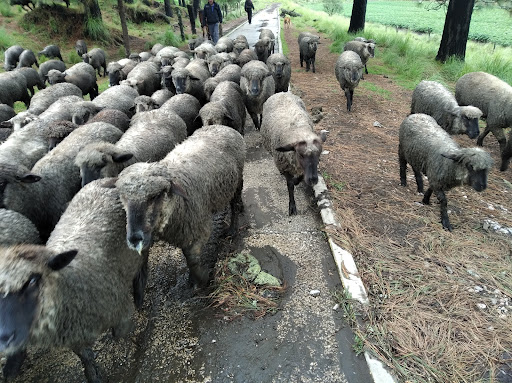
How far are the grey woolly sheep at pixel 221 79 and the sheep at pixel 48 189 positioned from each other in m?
4.03

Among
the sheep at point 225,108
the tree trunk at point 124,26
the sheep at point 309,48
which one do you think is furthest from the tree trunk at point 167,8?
the sheep at point 225,108

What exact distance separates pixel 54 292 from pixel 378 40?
1922 cm

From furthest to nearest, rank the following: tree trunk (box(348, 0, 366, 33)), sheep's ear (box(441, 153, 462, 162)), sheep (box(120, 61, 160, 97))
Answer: tree trunk (box(348, 0, 366, 33))
sheep (box(120, 61, 160, 97))
sheep's ear (box(441, 153, 462, 162))

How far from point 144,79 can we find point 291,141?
6.32 meters

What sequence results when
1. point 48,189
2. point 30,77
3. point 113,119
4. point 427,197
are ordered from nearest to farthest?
point 48,189 < point 427,197 < point 113,119 < point 30,77

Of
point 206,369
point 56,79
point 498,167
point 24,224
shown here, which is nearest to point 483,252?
point 498,167

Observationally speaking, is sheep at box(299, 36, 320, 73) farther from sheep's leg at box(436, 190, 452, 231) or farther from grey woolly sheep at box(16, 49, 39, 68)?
grey woolly sheep at box(16, 49, 39, 68)

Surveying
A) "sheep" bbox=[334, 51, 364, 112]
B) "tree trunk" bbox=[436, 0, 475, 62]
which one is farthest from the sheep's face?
"tree trunk" bbox=[436, 0, 475, 62]

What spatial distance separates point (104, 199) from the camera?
336 centimetres

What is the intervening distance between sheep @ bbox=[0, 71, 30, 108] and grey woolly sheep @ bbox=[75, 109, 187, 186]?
19.6ft

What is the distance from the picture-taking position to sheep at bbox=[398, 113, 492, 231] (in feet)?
15.1

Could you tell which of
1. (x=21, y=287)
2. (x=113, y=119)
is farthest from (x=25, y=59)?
(x=21, y=287)

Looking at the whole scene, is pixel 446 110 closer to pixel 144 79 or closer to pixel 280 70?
pixel 280 70

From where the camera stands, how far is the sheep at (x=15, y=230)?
314 cm
